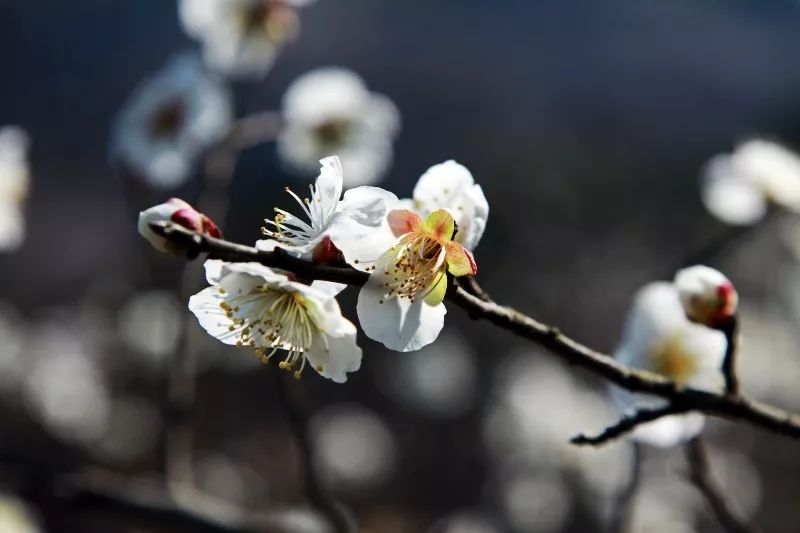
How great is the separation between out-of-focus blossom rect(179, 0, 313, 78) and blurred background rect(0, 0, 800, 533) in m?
0.24

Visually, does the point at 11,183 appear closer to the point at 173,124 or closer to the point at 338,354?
the point at 173,124

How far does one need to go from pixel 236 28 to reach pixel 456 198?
113 centimetres

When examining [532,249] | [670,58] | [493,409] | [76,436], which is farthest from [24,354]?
Answer: [670,58]

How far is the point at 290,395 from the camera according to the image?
3.40ft

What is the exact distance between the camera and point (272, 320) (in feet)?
2.30

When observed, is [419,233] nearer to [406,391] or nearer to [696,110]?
[406,391]

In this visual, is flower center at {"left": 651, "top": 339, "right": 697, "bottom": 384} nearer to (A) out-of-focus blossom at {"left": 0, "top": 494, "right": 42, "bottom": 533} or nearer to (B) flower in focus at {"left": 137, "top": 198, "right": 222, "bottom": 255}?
(B) flower in focus at {"left": 137, "top": 198, "right": 222, "bottom": 255}

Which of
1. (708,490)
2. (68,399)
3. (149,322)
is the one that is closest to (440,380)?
(149,322)

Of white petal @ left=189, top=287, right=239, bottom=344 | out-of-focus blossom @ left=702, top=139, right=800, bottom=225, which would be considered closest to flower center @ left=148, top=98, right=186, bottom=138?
out-of-focus blossom @ left=702, top=139, right=800, bottom=225

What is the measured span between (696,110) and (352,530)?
6.03 meters

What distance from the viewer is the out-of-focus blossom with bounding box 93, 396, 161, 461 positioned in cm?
313

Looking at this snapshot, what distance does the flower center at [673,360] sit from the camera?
41.1 inches

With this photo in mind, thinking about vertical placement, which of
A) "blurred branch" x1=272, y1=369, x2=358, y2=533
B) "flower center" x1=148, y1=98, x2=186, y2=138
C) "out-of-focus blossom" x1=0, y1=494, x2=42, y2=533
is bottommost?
"out-of-focus blossom" x1=0, y1=494, x2=42, y2=533

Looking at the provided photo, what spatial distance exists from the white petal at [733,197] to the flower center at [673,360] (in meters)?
0.29
